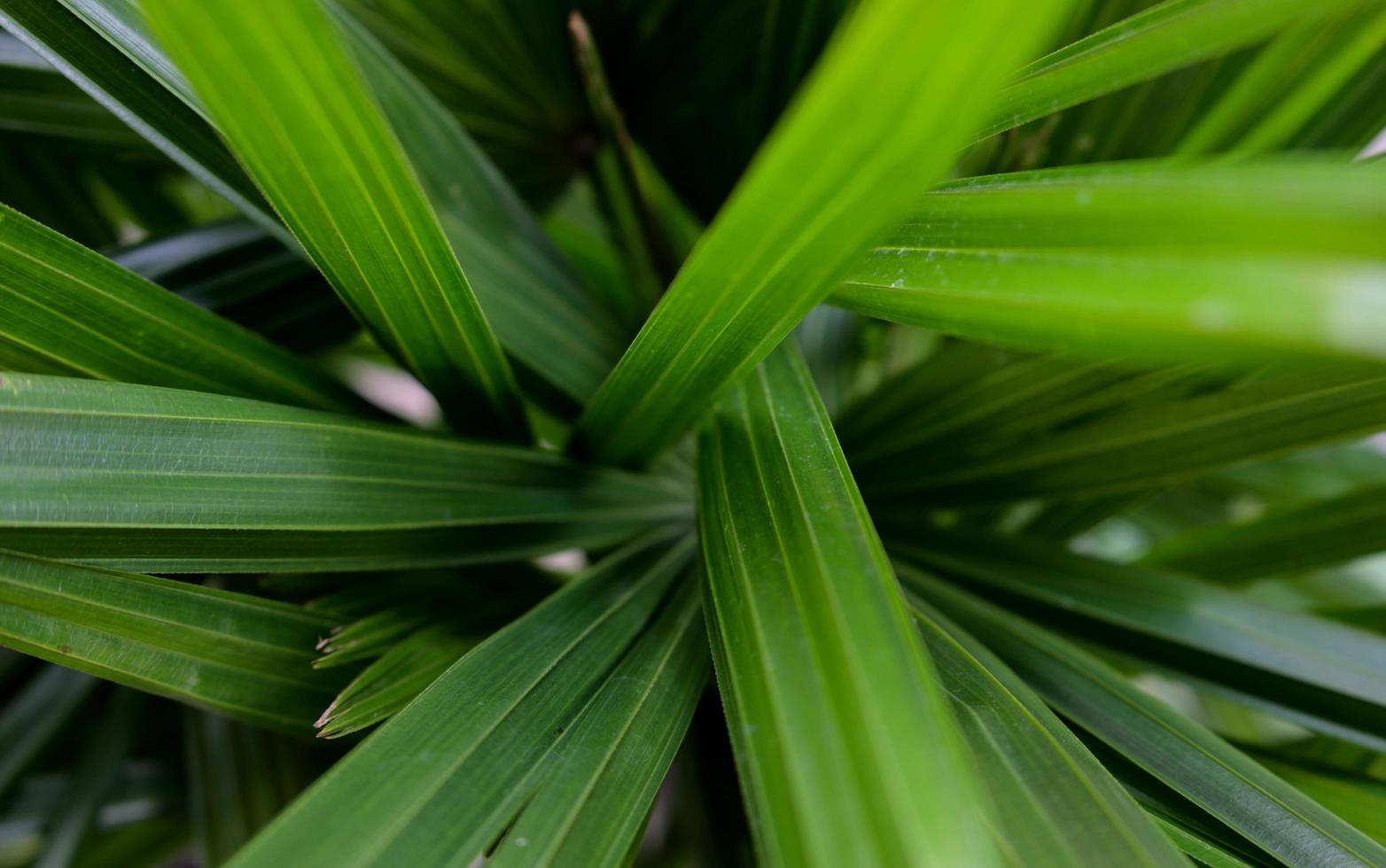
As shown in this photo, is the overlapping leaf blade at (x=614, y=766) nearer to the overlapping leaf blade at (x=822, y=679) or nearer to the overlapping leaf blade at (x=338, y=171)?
the overlapping leaf blade at (x=822, y=679)

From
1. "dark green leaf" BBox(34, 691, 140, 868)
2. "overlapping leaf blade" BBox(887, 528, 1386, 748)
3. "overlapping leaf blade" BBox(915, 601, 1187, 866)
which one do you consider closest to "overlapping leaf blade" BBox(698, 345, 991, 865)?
"overlapping leaf blade" BBox(915, 601, 1187, 866)

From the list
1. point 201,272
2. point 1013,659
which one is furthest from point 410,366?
point 1013,659

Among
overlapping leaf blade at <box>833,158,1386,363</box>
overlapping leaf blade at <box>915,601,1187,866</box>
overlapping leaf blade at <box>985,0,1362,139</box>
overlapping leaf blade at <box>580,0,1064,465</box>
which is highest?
overlapping leaf blade at <box>985,0,1362,139</box>

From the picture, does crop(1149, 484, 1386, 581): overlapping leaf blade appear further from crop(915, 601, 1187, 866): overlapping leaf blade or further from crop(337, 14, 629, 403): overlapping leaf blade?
crop(337, 14, 629, 403): overlapping leaf blade

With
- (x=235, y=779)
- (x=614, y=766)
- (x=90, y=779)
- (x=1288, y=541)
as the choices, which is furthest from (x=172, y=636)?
(x=1288, y=541)

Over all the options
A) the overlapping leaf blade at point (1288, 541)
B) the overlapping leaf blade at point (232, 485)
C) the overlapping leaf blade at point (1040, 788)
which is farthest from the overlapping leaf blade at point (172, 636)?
the overlapping leaf blade at point (1288, 541)

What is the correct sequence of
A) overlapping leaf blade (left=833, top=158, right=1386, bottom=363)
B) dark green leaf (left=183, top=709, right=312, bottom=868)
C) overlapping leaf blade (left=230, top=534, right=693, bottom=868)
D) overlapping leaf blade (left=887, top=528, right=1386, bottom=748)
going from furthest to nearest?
1. dark green leaf (left=183, top=709, right=312, bottom=868)
2. overlapping leaf blade (left=887, top=528, right=1386, bottom=748)
3. overlapping leaf blade (left=230, top=534, right=693, bottom=868)
4. overlapping leaf blade (left=833, top=158, right=1386, bottom=363)

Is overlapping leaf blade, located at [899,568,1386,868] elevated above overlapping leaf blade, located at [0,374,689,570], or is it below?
below
